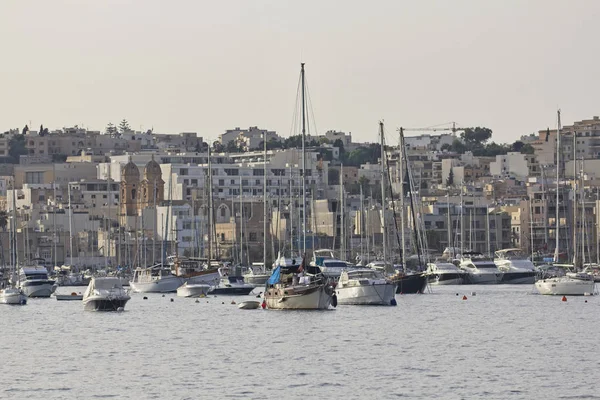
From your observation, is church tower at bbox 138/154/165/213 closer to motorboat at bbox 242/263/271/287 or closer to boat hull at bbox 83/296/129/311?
motorboat at bbox 242/263/271/287

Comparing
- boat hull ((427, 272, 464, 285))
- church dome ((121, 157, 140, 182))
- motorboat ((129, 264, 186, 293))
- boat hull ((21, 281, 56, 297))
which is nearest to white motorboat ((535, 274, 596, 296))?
boat hull ((427, 272, 464, 285))

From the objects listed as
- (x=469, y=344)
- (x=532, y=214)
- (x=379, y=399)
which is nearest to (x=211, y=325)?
(x=469, y=344)

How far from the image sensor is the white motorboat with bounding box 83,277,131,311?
8056 centimetres

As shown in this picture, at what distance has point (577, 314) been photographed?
73562mm

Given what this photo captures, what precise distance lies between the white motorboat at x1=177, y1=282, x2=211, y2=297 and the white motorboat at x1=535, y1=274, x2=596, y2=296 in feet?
60.6

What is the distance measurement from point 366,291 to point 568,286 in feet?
50.4

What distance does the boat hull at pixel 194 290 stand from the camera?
97062mm

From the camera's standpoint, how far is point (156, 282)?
104 m

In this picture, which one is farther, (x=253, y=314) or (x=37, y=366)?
(x=253, y=314)

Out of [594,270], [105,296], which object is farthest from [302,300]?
[594,270]

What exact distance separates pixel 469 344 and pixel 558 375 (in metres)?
10.5

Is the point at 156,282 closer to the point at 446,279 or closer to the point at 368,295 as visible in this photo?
the point at 446,279

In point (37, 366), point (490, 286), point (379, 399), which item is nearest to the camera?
point (379, 399)

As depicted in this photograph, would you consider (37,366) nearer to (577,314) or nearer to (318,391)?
(318,391)
